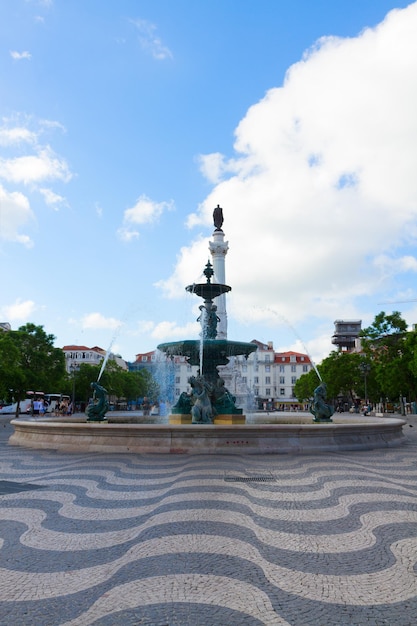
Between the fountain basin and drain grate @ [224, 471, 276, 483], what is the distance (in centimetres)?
247

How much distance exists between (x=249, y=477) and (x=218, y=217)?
6432 cm

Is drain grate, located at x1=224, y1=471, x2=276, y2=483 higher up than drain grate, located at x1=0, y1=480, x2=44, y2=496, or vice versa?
drain grate, located at x1=224, y1=471, x2=276, y2=483

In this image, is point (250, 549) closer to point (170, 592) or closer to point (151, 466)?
point (170, 592)

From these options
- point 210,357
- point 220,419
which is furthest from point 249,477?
point 210,357

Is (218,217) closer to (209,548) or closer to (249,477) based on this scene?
(249,477)

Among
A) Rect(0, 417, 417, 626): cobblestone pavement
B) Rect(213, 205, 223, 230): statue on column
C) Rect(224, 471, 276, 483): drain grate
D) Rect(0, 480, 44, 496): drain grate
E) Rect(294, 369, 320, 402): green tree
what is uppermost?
Rect(213, 205, 223, 230): statue on column

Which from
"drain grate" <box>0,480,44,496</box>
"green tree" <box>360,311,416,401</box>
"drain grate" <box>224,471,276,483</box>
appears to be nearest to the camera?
"drain grate" <box>0,480,44,496</box>

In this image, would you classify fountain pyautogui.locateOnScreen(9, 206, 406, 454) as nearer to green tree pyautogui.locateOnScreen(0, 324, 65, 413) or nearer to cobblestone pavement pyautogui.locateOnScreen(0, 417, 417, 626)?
cobblestone pavement pyautogui.locateOnScreen(0, 417, 417, 626)

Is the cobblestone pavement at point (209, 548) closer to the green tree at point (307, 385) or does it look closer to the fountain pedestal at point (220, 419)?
the fountain pedestal at point (220, 419)

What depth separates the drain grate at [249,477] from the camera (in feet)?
25.6

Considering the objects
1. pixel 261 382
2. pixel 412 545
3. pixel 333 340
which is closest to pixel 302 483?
pixel 412 545

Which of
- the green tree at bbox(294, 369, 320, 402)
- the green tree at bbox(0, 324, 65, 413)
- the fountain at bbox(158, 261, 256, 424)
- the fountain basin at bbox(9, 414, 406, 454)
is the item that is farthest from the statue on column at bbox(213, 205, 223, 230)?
the fountain basin at bbox(9, 414, 406, 454)

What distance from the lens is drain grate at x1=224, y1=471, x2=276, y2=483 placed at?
25.6 feet

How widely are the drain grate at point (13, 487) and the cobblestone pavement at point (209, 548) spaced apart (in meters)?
0.04
